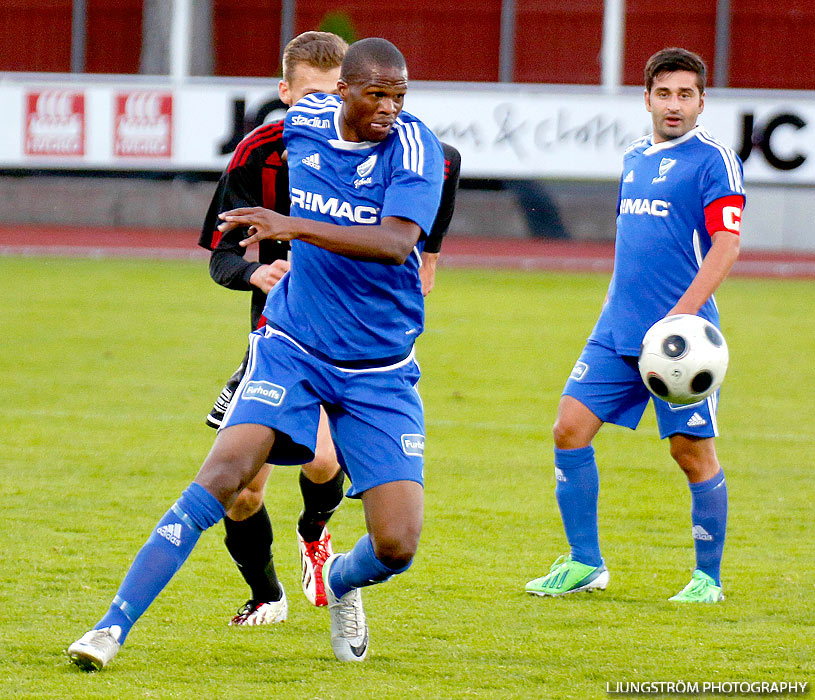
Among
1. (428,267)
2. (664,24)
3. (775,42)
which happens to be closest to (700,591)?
(428,267)

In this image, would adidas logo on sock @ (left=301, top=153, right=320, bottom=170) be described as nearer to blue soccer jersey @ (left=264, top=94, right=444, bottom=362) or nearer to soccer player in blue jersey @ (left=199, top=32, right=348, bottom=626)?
blue soccer jersey @ (left=264, top=94, right=444, bottom=362)

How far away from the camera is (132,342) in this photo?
38.0 feet

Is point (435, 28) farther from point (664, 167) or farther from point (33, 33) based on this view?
point (664, 167)

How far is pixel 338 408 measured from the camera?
4148mm

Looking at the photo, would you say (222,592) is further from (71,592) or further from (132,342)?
(132,342)

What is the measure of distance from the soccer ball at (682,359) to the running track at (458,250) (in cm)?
1411

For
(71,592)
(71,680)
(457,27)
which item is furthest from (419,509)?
(457,27)

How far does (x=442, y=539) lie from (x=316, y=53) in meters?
2.21

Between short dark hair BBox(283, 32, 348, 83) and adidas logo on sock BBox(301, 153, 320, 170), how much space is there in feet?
2.27

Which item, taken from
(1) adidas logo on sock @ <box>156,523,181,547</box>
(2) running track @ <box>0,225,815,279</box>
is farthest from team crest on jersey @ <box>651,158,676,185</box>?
(2) running track @ <box>0,225,815,279</box>

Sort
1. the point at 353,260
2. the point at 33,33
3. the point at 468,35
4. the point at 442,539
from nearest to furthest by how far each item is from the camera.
→ the point at 353,260 < the point at 442,539 < the point at 468,35 < the point at 33,33

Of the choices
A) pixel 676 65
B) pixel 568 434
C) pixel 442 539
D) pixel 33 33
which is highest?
pixel 33 33

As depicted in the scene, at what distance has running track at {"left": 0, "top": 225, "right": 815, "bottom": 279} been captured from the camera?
1917cm

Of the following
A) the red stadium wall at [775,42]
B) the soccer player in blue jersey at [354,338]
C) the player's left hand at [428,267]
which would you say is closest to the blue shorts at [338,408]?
the soccer player in blue jersey at [354,338]
